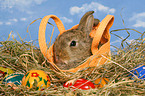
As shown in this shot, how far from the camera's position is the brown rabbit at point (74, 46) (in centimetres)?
265

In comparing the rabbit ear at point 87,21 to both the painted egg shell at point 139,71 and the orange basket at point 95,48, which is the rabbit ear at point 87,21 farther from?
the painted egg shell at point 139,71

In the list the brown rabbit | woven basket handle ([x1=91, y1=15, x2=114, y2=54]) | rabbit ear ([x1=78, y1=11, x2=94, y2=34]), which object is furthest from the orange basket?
rabbit ear ([x1=78, y1=11, x2=94, y2=34])

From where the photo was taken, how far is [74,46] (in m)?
2.67

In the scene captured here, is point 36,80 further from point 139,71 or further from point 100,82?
point 139,71

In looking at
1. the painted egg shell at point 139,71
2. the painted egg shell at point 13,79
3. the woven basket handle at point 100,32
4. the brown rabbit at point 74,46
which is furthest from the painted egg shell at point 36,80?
the painted egg shell at point 139,71

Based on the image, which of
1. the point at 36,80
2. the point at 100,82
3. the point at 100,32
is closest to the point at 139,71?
the point at 100,82

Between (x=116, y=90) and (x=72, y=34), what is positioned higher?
(x=72, y=34)

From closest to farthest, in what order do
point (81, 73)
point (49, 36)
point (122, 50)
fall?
point (81, 73)
point (49, 36)
point (122, 50)

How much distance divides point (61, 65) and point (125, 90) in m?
0.95

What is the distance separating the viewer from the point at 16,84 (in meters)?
2.39

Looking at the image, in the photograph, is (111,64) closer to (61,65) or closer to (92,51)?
(92,51)

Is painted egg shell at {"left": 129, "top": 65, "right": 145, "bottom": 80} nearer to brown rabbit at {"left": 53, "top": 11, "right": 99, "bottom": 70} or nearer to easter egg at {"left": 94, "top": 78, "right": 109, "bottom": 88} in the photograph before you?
easter egg at {"left": 94, "top": 78, "right": 109, "bottom": 88}

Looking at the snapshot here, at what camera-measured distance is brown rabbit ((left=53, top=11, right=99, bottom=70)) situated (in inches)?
104

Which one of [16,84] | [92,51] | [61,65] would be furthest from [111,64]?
[16,84]
